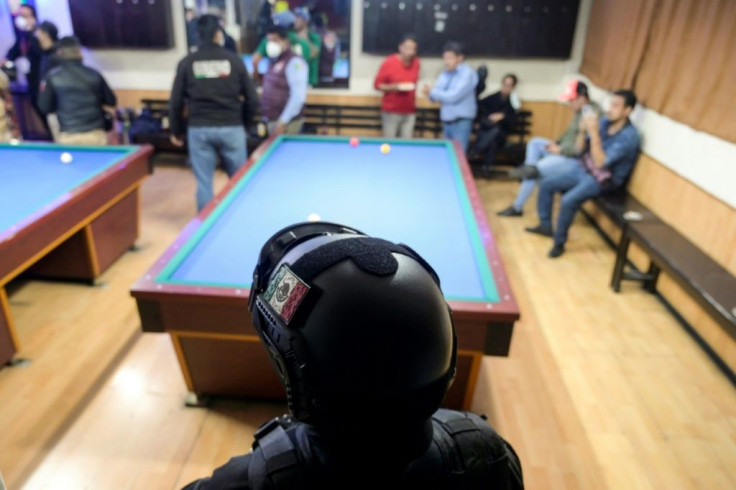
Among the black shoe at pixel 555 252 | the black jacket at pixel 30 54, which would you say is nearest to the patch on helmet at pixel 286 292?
the black shoe at pixel 555 252

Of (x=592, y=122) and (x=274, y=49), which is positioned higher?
(x=274, y=49)

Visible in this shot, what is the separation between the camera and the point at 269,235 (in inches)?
86.4

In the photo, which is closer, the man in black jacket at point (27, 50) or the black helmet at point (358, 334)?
the black helmet at point (358, 334)

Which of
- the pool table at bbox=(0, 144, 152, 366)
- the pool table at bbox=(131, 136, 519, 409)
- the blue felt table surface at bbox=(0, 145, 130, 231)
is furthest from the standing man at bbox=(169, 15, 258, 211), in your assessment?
the pool table at bbox=(131, 136, 519, 409)

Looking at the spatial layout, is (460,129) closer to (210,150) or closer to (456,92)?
(456,92)

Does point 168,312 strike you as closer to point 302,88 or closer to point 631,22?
point 302,88

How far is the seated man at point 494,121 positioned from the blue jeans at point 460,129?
0.19m

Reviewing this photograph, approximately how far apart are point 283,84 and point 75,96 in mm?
1534

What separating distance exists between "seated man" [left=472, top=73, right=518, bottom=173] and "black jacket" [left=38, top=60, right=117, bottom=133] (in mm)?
3365

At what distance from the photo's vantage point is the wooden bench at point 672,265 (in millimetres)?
2438

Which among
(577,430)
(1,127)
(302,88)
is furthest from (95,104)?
(577,430)

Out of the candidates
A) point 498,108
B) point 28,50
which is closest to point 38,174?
point 28,50

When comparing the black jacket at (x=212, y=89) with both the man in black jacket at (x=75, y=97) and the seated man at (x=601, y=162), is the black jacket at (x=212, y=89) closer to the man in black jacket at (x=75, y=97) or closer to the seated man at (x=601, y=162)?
the man in black jacket at (x=75, y=97)

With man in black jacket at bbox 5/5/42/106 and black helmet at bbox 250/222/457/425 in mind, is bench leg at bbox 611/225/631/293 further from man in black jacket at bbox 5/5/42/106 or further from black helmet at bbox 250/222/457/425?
man in black jacket at bbox 5/5/42/106
